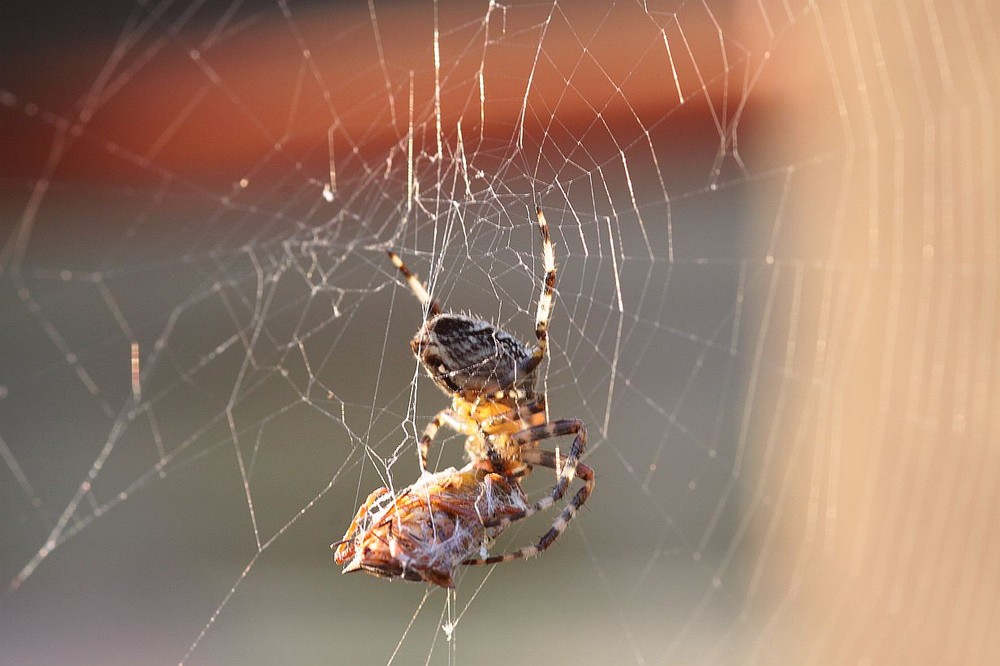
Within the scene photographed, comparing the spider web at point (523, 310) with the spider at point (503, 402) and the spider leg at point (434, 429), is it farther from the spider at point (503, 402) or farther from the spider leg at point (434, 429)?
the spider at point (503, 402)

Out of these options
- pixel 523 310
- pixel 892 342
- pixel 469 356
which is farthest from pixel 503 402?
pixel 892 342

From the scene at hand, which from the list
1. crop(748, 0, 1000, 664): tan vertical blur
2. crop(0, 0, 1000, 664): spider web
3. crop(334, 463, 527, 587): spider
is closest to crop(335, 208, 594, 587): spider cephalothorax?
crop(334, 463, 527, 587): spider

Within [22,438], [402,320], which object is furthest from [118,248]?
[402,320]

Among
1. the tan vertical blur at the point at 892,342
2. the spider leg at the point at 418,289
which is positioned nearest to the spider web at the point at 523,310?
the tan vertical blur at the point at 892,342

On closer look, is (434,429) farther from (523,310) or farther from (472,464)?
(523,310)

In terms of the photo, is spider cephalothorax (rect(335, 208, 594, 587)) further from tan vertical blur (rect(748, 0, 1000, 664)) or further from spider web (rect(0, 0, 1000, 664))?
tan vertical blur (rect(748, 0, 1000, 664))
